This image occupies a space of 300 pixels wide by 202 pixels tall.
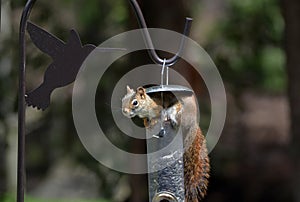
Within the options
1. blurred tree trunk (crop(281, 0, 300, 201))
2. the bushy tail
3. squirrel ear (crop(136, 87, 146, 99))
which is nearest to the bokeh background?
blurred tree trunk (crop(281, 0, 300, 201))

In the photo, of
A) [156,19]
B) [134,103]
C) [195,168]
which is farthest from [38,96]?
[156,19]

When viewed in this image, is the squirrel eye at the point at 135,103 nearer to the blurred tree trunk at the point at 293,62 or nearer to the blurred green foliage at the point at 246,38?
the blurred tree trunk at the point at 293,62

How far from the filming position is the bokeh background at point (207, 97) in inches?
183

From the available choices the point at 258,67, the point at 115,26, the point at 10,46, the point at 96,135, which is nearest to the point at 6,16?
the point at 10,46

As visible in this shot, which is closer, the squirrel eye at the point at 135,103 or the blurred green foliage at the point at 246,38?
the squirrel eye at the point at 135,103

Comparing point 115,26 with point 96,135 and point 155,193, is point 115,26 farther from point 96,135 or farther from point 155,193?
point 155,193

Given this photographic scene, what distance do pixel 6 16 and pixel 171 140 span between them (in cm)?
344

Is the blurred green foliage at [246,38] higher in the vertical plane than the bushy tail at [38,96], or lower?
higher

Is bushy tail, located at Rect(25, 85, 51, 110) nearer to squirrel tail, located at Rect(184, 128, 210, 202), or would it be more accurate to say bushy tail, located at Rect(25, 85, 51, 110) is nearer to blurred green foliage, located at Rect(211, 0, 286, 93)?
squirrel tail, located at Rect(184, 128, 210, 202)

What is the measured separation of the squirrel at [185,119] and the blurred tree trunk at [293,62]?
7.44ft

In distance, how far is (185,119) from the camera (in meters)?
1.97

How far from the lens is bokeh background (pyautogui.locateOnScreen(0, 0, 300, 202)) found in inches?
183

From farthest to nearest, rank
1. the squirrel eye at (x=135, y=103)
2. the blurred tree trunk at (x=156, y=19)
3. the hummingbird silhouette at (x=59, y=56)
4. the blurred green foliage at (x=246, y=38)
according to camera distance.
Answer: the blurred green foliage at (x=246, y=38) → the blurred tree trunk at (x=156, y=19) → the hummingbird silhouette at (x=59, y=56) → the squirrel eye at (x=135, y=103)

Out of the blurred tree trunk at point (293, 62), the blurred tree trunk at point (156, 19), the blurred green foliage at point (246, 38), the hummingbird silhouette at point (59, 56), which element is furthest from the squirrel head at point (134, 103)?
the blurred green foliage at point (246, 38)
